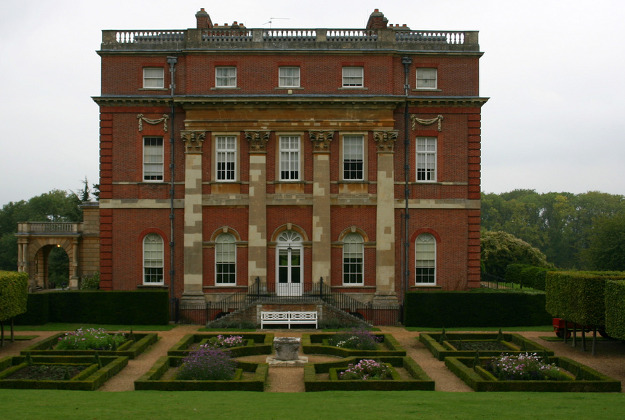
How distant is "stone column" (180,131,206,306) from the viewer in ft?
94.7

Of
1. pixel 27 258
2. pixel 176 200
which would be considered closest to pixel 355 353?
pixel 176 200

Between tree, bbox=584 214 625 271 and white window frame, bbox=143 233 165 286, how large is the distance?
108ft

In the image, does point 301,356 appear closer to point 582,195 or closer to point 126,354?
point 126,354

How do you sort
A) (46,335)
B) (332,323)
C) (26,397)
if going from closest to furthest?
(26,397) → (46,335) → (332,323)

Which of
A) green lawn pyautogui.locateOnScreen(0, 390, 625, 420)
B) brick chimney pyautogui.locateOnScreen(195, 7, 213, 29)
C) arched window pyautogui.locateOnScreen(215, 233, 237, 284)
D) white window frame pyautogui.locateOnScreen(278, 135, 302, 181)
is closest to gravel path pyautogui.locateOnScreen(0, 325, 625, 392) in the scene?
green lawn pyautogui.locateOnScreen(0, 390, 625, 420)

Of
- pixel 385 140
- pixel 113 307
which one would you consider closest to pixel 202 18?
pixel 385 140

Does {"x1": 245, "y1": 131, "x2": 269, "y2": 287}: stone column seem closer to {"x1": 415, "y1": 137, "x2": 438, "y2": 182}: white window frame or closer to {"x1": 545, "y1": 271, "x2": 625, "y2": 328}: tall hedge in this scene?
{"x1": 415, "y1": 137, "x2": 438, "y2": 182}: white window frame

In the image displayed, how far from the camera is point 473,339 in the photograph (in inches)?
898

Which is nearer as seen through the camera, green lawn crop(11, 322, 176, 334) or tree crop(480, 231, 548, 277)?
green lawn crop(11, 322, 176, 334)

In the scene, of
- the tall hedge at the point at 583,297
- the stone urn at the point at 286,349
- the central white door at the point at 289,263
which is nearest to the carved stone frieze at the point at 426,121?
the central white door at the point at 289,263

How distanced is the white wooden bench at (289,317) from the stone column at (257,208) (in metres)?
2.76

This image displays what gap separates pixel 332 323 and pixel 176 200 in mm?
9445

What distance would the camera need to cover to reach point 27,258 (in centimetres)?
4512

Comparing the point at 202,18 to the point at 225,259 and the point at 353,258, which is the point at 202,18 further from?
the point at 353,258
